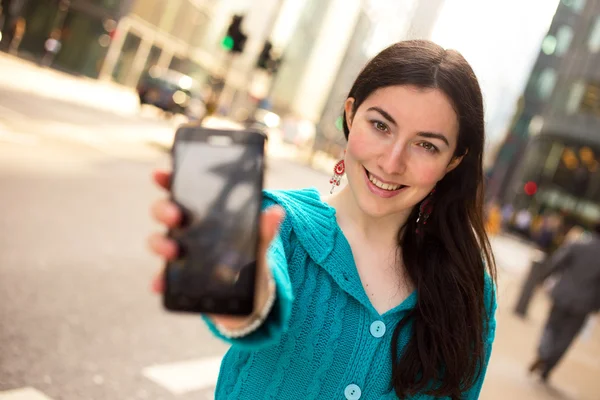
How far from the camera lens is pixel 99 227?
7.31 metres

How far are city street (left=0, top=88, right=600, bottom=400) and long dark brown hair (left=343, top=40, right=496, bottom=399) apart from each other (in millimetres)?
2454

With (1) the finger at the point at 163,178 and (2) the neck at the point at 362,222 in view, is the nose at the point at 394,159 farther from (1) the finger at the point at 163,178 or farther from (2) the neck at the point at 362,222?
(1) the finger at the point at 163,178

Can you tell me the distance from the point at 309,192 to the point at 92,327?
324 cm

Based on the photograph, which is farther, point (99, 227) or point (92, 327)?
point (99, 227)

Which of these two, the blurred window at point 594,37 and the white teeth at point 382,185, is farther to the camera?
the blurred window at point 594,37

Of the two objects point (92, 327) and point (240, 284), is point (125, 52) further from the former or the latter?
point (240, 284)

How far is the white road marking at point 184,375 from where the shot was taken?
4344 mm

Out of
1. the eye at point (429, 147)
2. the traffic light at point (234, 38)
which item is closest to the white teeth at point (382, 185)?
the eye at point (429, 147)

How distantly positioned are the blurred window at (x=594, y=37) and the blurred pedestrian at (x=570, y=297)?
34.8 metres

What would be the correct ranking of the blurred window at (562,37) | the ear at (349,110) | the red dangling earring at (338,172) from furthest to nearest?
the blurred window at (562,37) → the red dangling earring at (338,172) → the ear at (349,110)

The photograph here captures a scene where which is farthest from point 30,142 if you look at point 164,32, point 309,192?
Answer: point 164,32

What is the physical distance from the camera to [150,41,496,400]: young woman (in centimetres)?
183

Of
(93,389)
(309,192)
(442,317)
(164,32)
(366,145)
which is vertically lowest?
(93,389)

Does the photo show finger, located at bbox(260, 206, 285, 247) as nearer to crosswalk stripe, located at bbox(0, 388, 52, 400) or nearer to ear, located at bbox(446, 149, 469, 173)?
ear, located at bbox(446, 149, 469, 173)
